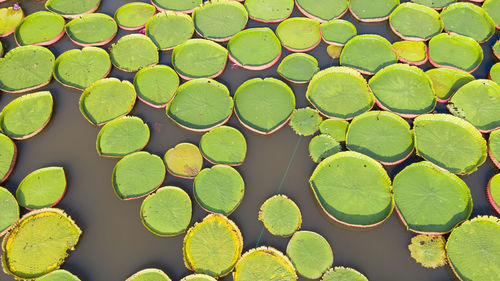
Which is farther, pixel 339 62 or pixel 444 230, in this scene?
pixel 339 62

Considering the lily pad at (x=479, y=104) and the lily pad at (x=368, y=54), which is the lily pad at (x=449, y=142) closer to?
the lily pad at (x=479, y=104)

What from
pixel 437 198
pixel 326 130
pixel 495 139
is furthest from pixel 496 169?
pixel 326 130

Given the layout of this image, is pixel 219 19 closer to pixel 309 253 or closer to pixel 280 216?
pixel 280 216

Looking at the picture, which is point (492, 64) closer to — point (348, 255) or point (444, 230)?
point (444, 230)

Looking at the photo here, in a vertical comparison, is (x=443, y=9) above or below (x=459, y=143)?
above

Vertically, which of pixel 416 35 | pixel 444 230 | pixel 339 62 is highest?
pixel 416 35

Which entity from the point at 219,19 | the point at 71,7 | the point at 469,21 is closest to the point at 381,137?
the point at 469,21
